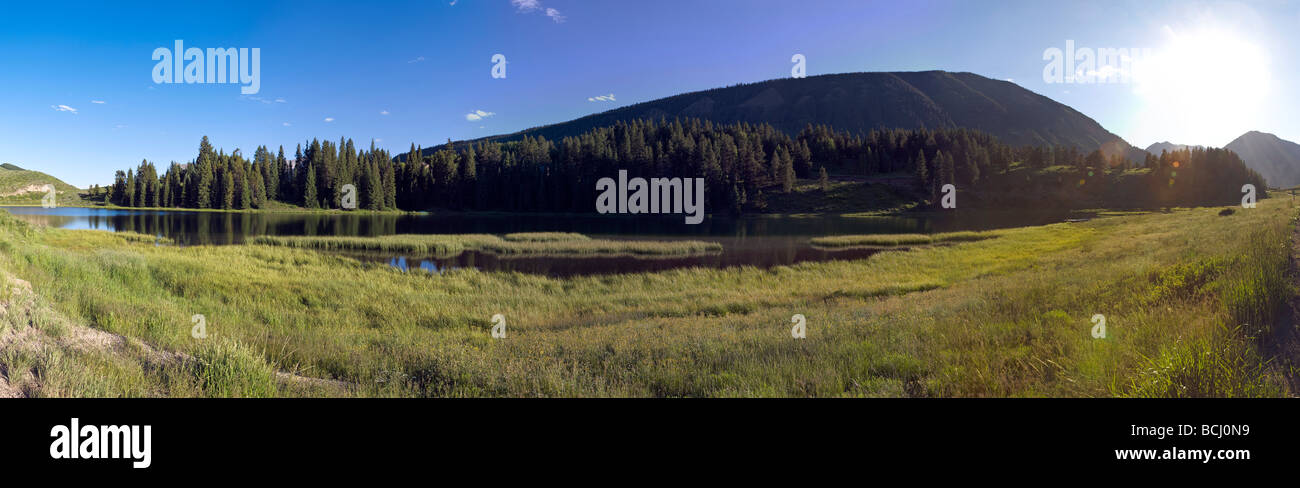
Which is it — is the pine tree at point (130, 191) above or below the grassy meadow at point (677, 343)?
above

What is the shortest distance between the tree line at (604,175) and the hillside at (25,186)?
58.2ft

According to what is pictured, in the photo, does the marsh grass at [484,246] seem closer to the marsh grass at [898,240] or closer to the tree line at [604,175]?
the marsh grass at [898,240]

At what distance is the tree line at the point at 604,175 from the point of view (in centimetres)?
12231

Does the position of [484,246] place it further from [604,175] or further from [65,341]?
[604,175]

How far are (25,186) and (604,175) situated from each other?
163767 millimetres

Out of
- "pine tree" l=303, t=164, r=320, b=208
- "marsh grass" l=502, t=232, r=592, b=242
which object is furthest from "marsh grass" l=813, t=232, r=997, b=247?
"pine tree" l=303, t=164, r=320, b=208

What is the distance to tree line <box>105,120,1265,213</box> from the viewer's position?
122 m

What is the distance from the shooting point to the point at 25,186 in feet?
452

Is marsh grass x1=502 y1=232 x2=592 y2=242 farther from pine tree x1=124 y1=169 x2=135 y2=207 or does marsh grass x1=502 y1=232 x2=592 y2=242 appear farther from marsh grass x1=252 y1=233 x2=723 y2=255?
pine tree x1=124 y1=169 x2=135 y2=207

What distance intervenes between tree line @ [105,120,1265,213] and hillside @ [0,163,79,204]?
17740mm
